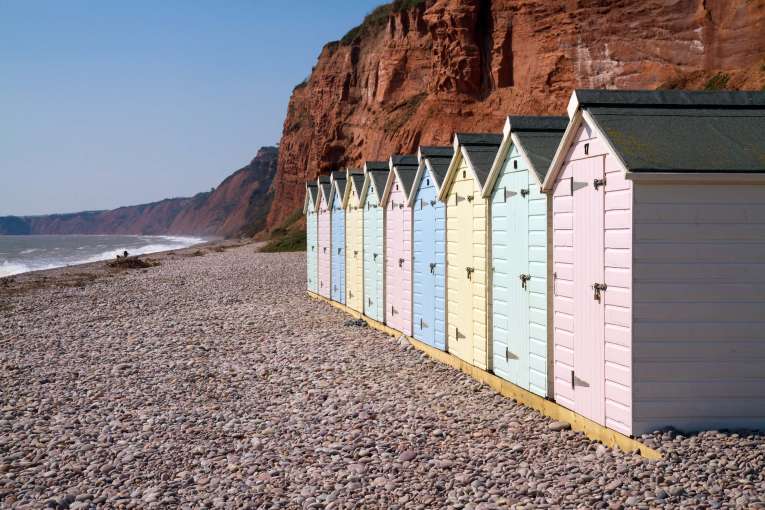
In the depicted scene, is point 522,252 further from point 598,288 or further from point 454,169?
point 454,169

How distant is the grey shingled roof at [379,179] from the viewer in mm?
16297

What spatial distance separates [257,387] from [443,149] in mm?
5255

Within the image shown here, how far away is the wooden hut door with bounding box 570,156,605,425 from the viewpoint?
7445mm

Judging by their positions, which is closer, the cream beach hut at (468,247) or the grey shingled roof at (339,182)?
the cream beach hut at (468,247)

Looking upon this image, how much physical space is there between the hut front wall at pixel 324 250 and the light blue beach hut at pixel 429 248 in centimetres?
778

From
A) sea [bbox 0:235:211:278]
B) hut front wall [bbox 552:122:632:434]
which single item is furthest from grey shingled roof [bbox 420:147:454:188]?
sea [bbox 0:235:211:278]

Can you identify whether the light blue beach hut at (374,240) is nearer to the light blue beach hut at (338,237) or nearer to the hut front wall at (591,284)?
the light blue beach hut at (338,237)

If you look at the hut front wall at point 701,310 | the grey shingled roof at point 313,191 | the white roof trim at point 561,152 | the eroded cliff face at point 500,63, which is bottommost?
the hut front wall at point 701,310

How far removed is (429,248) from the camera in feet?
42.9

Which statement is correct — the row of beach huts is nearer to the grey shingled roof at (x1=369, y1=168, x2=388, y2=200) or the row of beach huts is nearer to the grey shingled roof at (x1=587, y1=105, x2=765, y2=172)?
the grey shingled roof at (x1=587, y1=105, x2=765, y2=172)

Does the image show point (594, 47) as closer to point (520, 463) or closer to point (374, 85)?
point (374, 85)

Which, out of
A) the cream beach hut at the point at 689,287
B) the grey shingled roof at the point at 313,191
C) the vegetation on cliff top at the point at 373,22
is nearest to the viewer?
the cream beach hut at the point at 689,287

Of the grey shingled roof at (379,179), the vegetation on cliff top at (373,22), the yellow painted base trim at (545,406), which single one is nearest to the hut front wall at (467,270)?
the yellow painted base trim at (545,406)

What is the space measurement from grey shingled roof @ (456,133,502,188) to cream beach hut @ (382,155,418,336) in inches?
110
